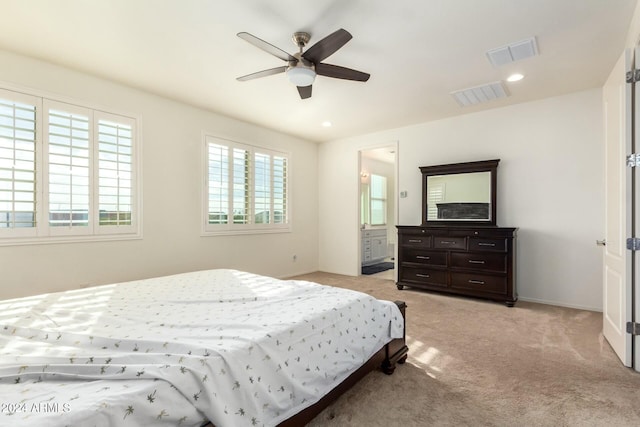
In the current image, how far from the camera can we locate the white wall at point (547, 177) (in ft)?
12.3

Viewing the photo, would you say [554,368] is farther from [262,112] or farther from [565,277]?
[262,112]

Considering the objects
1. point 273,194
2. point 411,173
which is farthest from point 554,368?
point 273,194

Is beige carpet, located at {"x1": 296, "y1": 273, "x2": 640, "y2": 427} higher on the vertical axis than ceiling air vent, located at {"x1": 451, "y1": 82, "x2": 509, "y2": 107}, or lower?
lower

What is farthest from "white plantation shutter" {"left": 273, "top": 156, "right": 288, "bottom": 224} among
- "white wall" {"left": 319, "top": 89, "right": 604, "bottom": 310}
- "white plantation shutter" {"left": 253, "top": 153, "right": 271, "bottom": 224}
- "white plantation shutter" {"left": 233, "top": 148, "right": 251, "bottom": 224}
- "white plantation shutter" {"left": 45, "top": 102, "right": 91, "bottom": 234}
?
"white plantation shutter" {"left": 45, "top": 102, "right": 91, "bottom": 234}

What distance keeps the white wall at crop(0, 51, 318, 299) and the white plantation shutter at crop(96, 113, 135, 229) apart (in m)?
0.16

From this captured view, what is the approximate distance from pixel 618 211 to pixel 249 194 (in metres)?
4.28

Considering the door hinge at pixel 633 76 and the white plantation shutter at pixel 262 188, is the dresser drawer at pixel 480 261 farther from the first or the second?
the white plantation shutter at pixel 262 188

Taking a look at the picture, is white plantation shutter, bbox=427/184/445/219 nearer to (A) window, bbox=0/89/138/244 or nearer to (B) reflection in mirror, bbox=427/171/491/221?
(B) reflection in mirror, bbox=427/171/491/221

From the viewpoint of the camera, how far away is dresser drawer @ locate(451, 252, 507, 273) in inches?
153

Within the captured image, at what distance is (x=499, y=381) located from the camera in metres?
2.12

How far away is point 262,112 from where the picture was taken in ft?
14.8

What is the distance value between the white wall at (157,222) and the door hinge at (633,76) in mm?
4353

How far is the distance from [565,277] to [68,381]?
15.9 feet

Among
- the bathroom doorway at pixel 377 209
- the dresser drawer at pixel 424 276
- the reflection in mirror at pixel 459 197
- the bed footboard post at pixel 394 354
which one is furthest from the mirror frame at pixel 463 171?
the bed footboard post at pixel 394 354
